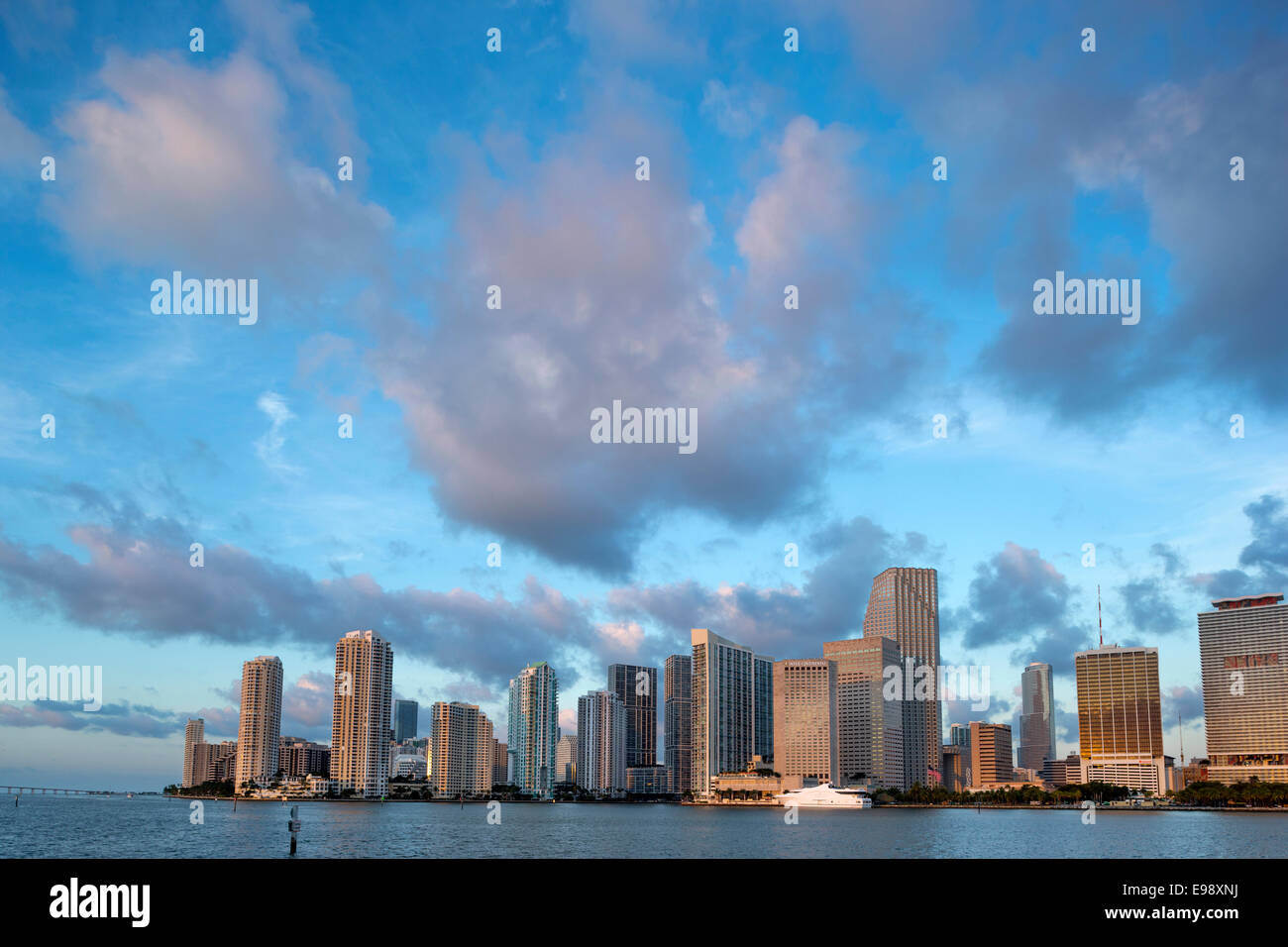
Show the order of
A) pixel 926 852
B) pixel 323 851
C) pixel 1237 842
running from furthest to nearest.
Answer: pixel 1237 842, pixel 926 852, pixel 323 851
